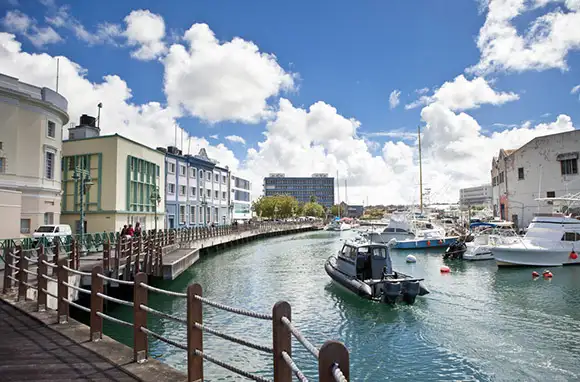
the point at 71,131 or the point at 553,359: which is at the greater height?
the point at 71,131

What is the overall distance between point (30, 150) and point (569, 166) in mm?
50321

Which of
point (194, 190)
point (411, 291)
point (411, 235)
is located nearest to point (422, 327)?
point (411, 291)

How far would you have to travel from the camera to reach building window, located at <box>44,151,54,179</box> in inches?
1257

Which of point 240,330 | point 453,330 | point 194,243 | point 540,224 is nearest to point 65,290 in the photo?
point 240,330

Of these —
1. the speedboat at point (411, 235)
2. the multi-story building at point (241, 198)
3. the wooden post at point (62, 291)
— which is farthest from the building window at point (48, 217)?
the multi-story building at point (241, 198)

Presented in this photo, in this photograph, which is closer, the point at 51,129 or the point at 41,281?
the point at 41,281

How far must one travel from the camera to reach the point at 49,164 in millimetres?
32469

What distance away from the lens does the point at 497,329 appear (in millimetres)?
13758

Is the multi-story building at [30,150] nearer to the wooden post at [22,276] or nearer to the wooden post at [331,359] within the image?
the wooden post at [22,276]

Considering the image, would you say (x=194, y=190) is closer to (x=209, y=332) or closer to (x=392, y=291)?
(x=392, y=291)

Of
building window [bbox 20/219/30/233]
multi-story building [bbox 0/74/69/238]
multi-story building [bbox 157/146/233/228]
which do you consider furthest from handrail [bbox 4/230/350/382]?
multi-story building [bbox 157/146/233/228]

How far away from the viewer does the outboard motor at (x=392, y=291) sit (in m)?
17.1

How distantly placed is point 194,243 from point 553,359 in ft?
99.5

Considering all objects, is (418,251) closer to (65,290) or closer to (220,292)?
(220,292)
